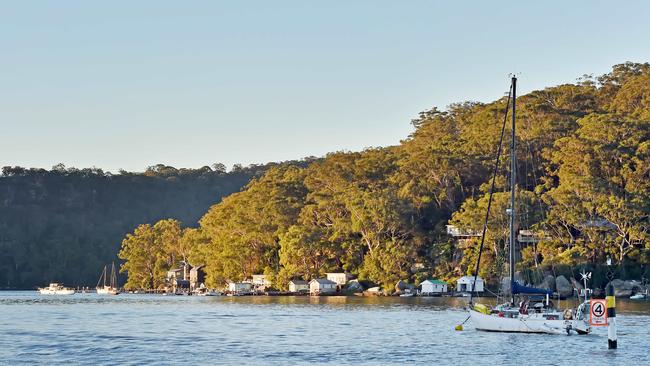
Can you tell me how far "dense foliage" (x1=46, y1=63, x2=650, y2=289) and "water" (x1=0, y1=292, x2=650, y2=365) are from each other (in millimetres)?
31516

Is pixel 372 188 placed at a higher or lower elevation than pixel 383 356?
higher

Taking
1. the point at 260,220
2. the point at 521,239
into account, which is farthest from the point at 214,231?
the point at 521,239

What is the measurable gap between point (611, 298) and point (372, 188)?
81859 mm

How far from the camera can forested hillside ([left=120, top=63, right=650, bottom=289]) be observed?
101250 millimetres

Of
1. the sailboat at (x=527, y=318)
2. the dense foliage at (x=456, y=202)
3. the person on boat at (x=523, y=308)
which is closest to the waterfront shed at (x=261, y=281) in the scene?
the dense foliage at (x=456, y=202)

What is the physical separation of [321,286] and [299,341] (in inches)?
2734

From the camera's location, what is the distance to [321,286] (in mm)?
118250

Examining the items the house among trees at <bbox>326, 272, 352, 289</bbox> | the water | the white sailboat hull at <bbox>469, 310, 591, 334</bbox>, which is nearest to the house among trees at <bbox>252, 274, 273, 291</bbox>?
the house among trees at <bbox>326, 272, 352, 289</bbox>

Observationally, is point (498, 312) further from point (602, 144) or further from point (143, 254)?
point (143, 254)

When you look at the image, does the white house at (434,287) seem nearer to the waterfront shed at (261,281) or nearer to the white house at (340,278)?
the white house at (340,278)

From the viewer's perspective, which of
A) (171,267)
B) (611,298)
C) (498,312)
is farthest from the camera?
(171,267)

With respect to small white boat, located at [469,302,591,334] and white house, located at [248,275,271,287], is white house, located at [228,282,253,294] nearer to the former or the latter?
white house, located at [248,275,271,287]

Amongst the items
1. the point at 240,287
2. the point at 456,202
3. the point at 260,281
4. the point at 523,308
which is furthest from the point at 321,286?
the point at 523,308

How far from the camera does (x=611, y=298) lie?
130 feet
